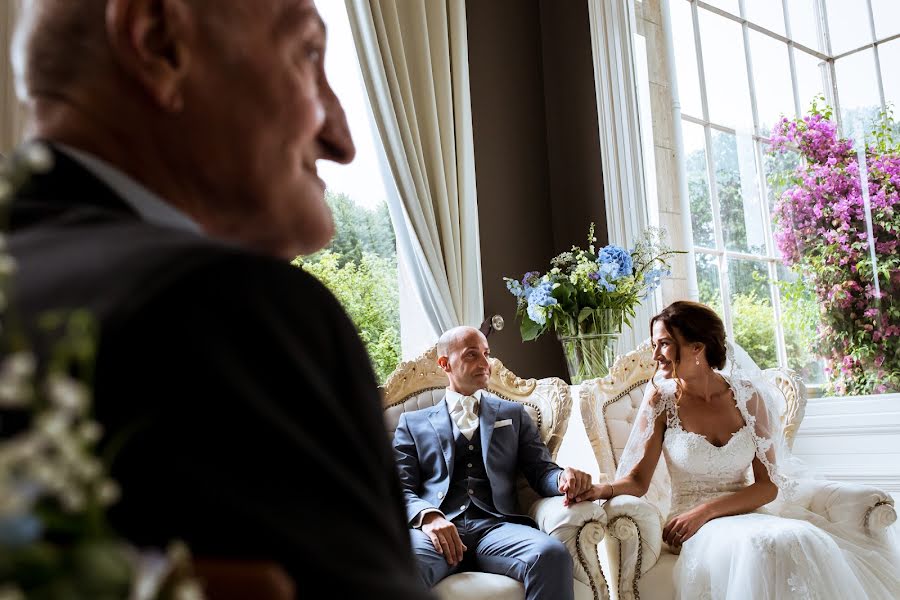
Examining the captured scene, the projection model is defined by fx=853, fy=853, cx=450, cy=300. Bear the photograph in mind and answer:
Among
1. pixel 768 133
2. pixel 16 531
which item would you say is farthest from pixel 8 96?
pixel 768 133

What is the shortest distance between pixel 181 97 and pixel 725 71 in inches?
222

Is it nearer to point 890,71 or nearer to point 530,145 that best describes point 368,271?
point 530,145

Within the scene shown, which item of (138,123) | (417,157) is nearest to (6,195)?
(138,123)

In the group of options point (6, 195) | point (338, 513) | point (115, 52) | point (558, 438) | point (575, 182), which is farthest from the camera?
point (575, 182)

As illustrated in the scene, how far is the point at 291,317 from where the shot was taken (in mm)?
423

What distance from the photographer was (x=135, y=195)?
0.56 m

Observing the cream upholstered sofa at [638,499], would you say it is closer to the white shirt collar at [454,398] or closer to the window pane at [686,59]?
the white shirt collar at [454,398]

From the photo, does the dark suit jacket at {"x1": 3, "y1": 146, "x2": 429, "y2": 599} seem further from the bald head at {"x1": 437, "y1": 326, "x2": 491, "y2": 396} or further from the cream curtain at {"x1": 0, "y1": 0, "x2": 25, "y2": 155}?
the bald head at {"x1": 437, "y1": 326, "x2": 491, "y2": 396}

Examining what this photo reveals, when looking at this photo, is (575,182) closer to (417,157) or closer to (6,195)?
(417,157)

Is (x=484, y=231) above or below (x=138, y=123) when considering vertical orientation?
above

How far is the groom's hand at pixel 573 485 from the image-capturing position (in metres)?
3.40

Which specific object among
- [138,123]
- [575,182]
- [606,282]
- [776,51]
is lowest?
[138,123]

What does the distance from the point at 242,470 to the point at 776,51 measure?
585 cm

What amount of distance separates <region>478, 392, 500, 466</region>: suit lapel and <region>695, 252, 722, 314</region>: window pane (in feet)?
7.13
